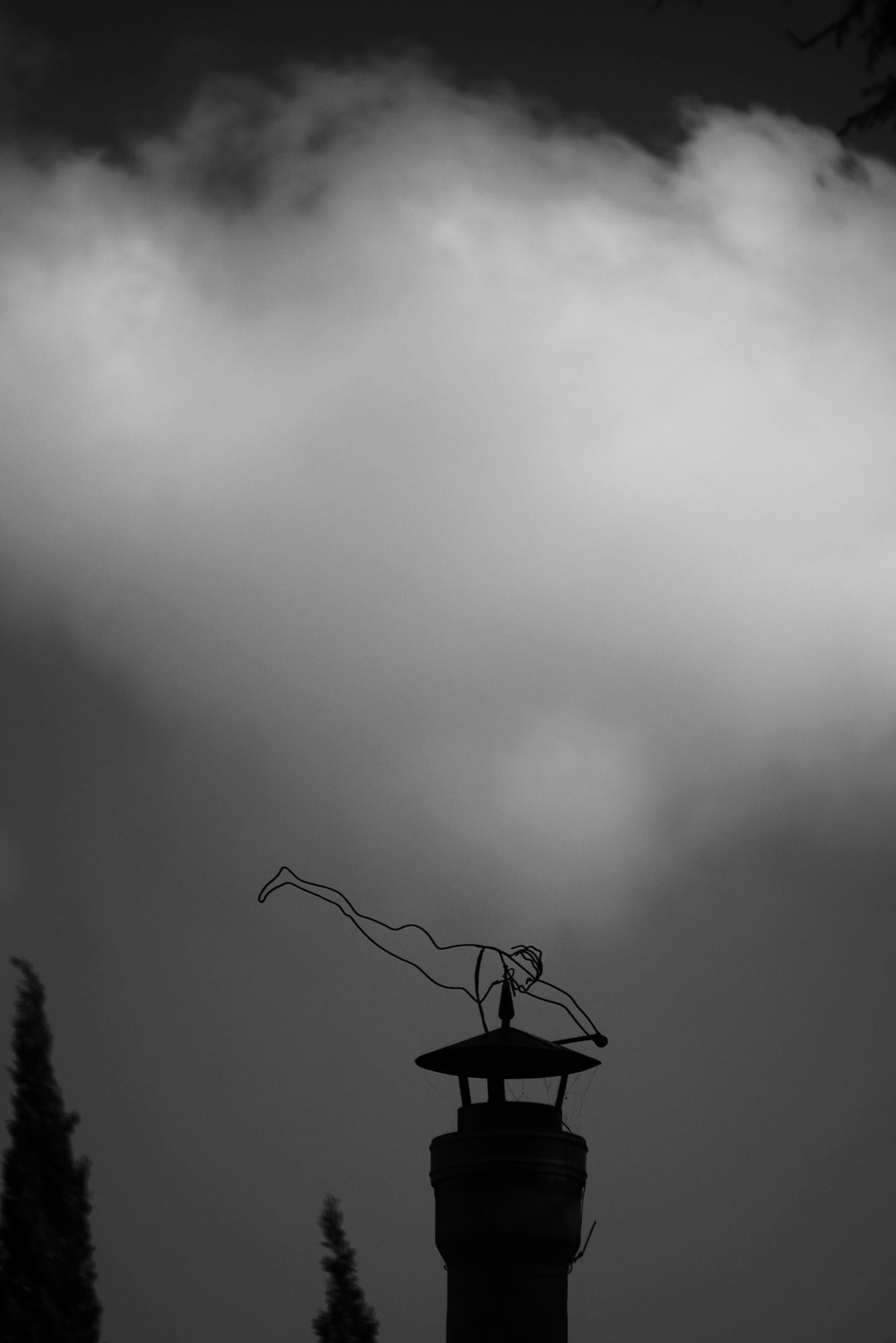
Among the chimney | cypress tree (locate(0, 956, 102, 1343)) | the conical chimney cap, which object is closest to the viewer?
the chimney

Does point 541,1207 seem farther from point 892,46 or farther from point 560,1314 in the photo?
point 892,46

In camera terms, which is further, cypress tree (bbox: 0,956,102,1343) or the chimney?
cypress tree (bbox: 0,956,102,1343)

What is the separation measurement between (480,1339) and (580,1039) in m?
2.14

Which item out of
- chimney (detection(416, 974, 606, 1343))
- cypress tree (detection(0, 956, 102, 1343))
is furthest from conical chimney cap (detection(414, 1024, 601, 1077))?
cypress tree (detection(0, 956, 102, 1343))

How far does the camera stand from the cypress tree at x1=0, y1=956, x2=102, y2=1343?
13.9 metres

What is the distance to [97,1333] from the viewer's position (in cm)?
1409

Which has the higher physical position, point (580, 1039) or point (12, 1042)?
point (12, 1042)

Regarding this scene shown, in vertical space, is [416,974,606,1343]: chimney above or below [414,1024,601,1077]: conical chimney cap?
below

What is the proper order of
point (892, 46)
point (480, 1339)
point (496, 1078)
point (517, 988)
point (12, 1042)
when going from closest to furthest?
1. point (892, 46)
2. point (480, 1339)
3. point (496, 1078)
4. point (517, 988)
5. point (12, 1042)

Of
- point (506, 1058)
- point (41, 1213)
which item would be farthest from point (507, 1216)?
point (41, 1213)

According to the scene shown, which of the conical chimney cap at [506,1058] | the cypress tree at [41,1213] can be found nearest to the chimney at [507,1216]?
the conical chimney cap at [506,1058]

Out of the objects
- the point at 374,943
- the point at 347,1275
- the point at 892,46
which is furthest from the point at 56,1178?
the point at 892,46

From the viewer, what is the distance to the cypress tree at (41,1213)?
45.7 feet

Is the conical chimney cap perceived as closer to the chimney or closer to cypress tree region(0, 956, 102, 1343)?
the chimney
